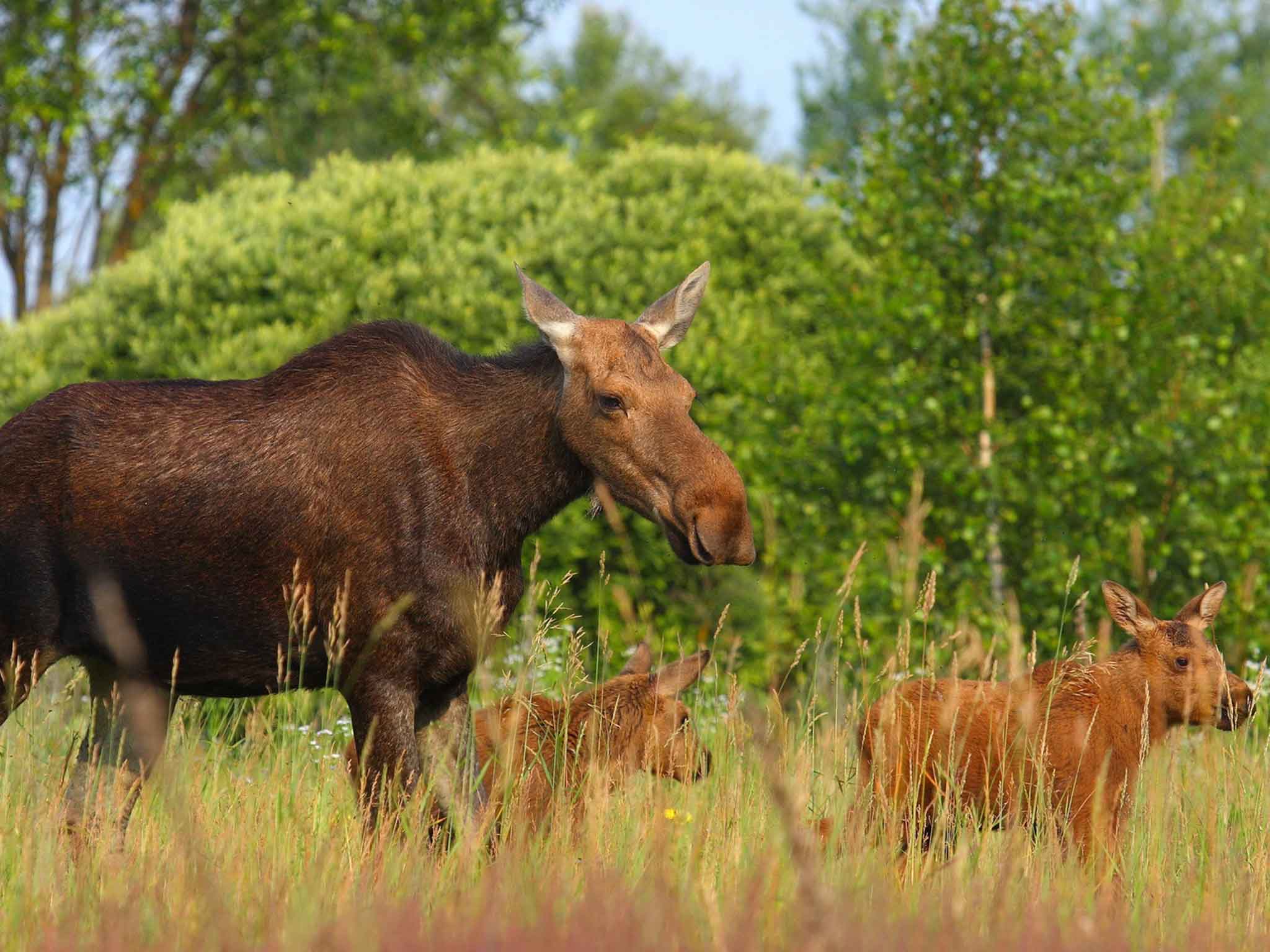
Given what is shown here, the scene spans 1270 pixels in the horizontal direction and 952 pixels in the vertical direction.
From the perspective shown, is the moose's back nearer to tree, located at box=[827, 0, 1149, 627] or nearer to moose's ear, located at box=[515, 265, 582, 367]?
moose's ear, located at box=[515, 265, 582, 367]

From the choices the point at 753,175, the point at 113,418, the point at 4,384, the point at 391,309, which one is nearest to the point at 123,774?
the point at 113,418

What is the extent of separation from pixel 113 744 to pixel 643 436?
2212 mm

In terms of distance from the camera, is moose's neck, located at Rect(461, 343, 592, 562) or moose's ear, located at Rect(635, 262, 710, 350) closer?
moose's neck, located at Rect(461, 343, 592, 562)

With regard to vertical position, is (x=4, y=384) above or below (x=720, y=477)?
above

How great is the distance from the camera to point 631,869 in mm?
4488

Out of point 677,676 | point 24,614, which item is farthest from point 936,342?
point 24,614

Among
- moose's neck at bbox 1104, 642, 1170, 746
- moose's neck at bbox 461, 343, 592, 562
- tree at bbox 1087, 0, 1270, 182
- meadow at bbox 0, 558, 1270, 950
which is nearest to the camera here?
meadow at bbox 0, 558, 1270, 950

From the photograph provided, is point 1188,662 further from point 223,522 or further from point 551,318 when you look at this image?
point 223,522

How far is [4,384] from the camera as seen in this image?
10.3 m

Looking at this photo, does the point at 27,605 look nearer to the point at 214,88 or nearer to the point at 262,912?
the point at 262,912

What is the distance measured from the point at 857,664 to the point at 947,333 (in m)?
2.16

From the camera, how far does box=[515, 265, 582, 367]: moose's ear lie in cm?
527

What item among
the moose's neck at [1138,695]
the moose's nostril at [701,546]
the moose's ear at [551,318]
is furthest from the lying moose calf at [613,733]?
the moose's neck at [1138,695]

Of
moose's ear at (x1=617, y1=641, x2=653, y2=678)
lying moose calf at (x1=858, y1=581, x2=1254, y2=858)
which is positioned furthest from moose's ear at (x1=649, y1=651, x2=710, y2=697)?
lying moose calf at (x1=858, y1=581, x2=1254, y2=858)
